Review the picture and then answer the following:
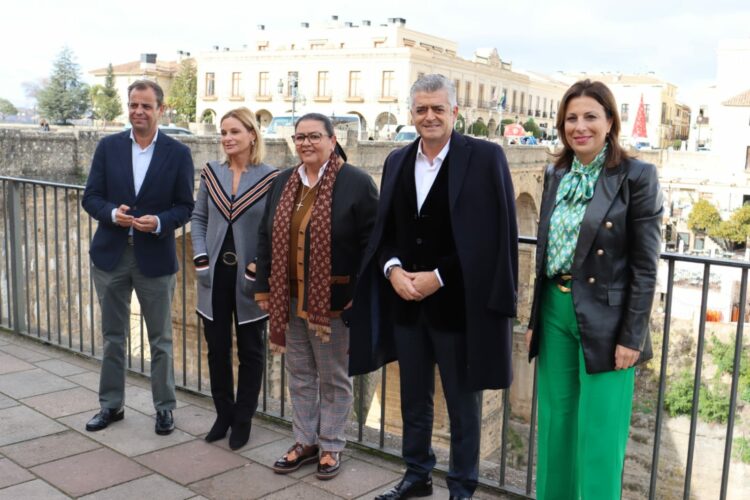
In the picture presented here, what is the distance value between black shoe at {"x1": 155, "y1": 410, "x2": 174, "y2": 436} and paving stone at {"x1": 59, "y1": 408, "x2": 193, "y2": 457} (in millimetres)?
29

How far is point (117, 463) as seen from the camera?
3949mm

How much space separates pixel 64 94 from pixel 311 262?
54975mm

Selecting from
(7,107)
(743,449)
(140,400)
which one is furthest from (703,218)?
(7,107)

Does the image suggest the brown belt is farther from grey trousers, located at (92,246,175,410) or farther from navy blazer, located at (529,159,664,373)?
grey trousers, located at (92,246,175,410)

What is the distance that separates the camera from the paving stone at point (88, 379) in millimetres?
5250

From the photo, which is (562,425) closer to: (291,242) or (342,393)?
(342,393)

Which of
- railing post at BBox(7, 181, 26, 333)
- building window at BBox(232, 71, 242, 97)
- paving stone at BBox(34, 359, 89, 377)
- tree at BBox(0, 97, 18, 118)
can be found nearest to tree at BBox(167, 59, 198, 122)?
building window at BBox(232, 71, 242, 97)

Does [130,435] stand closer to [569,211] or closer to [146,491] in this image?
[146,491]

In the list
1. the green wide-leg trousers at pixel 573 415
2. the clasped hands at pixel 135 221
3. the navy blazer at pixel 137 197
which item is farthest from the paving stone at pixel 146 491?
the green wide-leg trousers at pixel 573 415

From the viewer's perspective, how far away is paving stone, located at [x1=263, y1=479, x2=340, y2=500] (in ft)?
11.8

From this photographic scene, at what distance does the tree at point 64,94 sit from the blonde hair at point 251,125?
52.1 metres

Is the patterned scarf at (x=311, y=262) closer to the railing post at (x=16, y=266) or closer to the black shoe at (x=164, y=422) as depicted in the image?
the black shoe at (x=164, y=422)

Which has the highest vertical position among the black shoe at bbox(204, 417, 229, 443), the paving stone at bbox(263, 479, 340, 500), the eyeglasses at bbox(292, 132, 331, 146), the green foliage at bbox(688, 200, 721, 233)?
the eyeglasses at bbox(292, 132, 331, 146)

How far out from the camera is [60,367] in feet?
18.7
